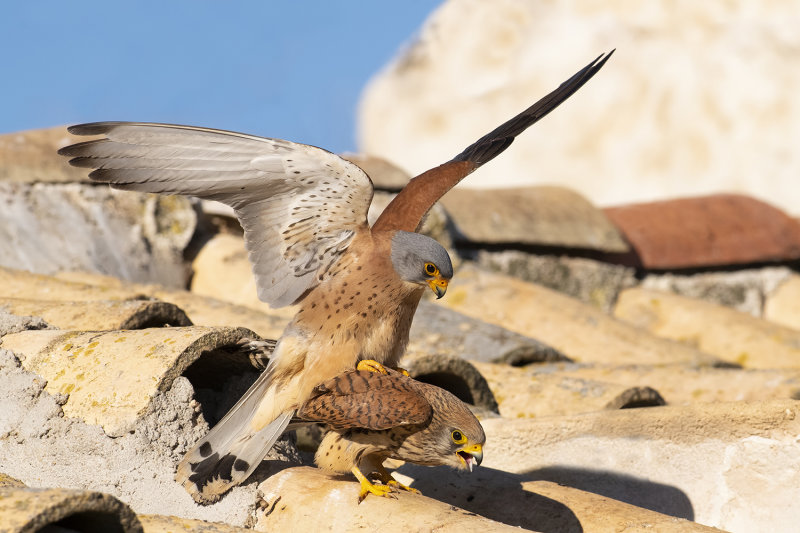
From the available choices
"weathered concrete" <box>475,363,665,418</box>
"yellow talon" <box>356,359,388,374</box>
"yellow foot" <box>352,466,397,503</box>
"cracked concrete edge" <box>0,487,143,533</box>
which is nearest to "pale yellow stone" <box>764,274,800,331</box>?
"weathered concrete" <box>475,363,665,418</box>

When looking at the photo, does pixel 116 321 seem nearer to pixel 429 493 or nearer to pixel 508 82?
pixel 429 493

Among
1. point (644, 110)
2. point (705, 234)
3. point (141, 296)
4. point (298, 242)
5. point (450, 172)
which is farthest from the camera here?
point (644, 110)

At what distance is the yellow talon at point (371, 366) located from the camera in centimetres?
358

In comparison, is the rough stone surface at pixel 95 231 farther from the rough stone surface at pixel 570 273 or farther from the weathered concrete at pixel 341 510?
the weathered concrete at pixel 341 510

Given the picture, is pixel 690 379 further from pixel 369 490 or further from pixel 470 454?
pixel 369 490

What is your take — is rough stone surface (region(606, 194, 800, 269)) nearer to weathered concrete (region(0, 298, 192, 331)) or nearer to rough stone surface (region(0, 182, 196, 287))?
rough stone surface (region(0, 182, 196, 287))

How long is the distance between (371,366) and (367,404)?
0.41 meters

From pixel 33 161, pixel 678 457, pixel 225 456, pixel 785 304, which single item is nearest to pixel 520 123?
pixel 678 457

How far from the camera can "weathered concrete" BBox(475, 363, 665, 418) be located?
14.4 feet

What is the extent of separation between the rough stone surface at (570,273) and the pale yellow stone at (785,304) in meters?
1.42

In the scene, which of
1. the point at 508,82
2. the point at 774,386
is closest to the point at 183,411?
the point at 774,386

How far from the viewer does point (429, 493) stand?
3.73 metres

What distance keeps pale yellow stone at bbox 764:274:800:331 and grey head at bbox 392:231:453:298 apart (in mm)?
5903

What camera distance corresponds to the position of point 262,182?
358 centimetres
